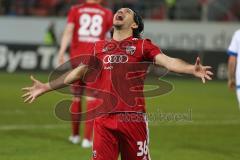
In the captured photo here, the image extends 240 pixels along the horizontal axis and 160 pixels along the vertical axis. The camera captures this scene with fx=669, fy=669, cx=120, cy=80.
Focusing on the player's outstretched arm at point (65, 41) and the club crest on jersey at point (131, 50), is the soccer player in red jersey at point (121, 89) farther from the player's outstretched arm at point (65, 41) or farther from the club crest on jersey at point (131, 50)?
the player's outstretched arm at point (65, 41)

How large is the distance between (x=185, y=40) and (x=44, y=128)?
57.4ft

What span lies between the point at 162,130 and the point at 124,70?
268 inches

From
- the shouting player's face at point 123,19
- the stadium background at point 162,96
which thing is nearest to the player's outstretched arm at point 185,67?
the shouting player's face at point 123,19

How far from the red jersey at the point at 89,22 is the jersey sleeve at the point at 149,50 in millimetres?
4952

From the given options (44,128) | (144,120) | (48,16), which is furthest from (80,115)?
(48,16)

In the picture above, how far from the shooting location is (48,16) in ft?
106

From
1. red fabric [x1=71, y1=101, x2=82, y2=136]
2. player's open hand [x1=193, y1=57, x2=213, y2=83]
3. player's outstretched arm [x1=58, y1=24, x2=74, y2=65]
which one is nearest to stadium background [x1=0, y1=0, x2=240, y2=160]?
red fabric [x1=71, y1=101, x2=82, y2=136]

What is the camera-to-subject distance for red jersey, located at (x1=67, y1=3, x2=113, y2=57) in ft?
38.0

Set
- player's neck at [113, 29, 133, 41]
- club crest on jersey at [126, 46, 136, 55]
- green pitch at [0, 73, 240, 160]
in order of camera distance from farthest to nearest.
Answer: green pitch at [0, 73, 240, 160], player's neck at [113, 29, 133, 41], club crest on jersey at [126, 46, 136, 55]

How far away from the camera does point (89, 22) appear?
11.6m

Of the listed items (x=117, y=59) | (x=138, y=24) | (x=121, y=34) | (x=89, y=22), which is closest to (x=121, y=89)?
(x=117, y=59)

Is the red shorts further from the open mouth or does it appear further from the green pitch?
the green pitch

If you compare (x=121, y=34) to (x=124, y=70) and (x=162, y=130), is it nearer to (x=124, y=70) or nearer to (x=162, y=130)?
(x=124, y=70)

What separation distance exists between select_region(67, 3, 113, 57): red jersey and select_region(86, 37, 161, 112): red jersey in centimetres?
480
